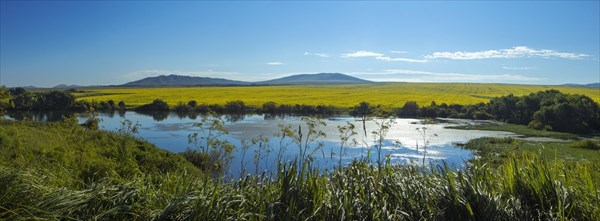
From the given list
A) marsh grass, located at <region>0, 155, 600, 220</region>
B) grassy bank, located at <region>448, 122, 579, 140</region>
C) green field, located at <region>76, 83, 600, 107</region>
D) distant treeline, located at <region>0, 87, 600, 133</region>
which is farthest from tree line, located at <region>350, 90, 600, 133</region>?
marsh grass, located at <region>0, 155, 600, 220</region>

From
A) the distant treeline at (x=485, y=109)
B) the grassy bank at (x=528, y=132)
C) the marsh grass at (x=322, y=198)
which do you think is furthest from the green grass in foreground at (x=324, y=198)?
the grassy bank at (x=528, y=132)

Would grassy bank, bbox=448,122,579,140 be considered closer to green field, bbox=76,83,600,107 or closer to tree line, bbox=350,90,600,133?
tree line, bbox=350,90,600,133

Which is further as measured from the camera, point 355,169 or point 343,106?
point 343,106

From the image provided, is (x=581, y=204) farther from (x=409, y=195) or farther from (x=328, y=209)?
(x=328, y=209)

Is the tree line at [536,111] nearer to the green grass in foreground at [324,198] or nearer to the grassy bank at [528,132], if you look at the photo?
the grassy bank at [528,132]

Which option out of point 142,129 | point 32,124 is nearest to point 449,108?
point 142,129

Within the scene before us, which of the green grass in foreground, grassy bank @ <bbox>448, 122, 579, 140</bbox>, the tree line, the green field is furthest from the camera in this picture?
the green field

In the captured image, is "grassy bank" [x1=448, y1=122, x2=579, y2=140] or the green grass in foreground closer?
the green grass in foreground

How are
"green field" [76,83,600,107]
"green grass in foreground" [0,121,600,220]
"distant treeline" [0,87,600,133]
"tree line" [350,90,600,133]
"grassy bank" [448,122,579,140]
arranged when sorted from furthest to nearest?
1. "green field" [76,83,600,107]
2. "distant treeline" [0,87,600,133]
3. "tree line" [350,90,600,133]
4. "grassy bank" [448,122,579,140]
5. "green grass in foreground" [0,121,600,220]

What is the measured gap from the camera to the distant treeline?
120 feet

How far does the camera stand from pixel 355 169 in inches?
171

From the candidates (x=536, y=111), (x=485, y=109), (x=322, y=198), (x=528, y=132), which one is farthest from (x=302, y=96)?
(x=322, y=198)

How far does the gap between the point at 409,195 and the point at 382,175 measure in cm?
45

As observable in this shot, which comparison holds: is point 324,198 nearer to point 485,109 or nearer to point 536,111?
point 536,111
